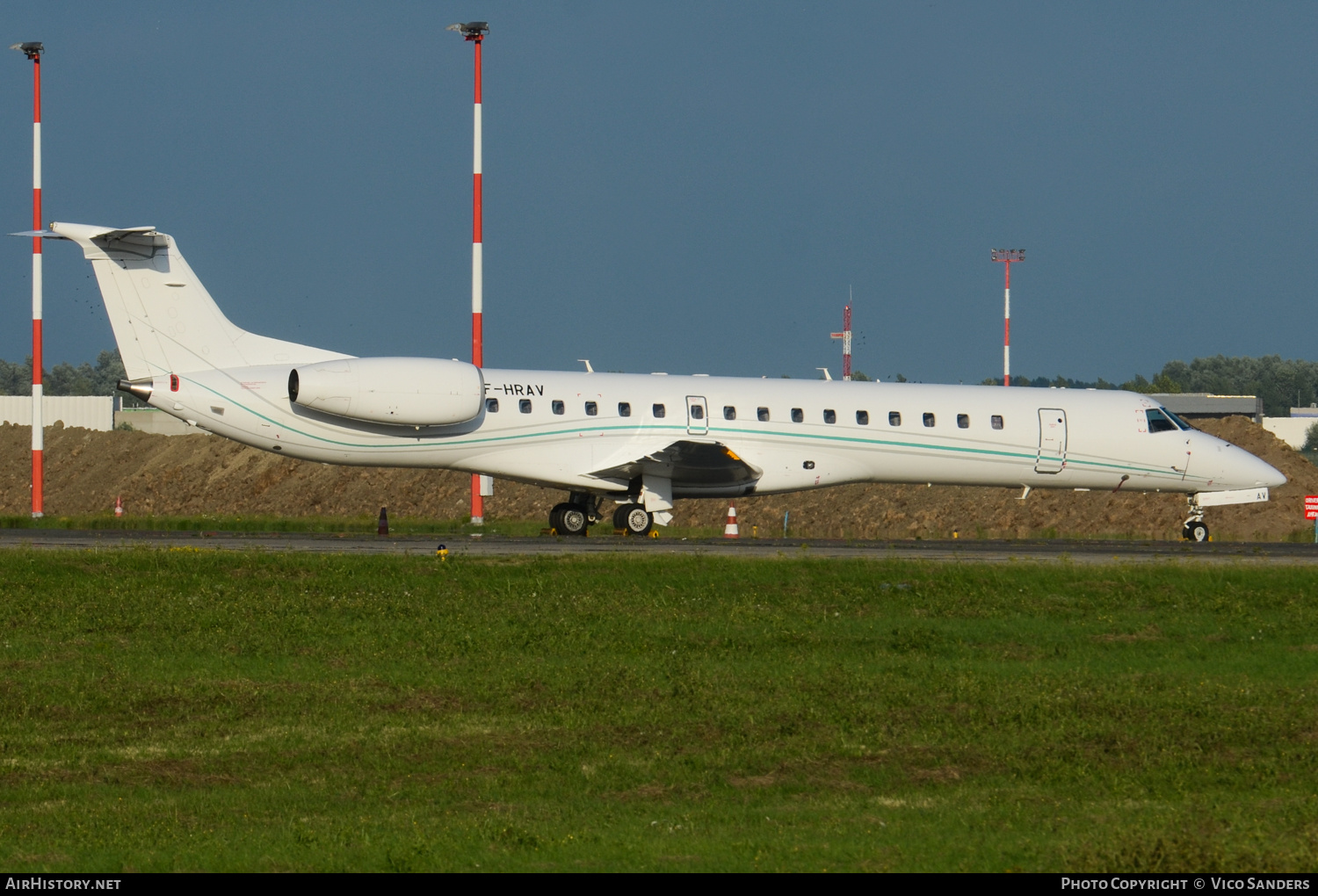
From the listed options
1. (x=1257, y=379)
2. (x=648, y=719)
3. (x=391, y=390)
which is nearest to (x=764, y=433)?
(x=391, y=390)

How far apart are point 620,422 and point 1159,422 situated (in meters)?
11.0

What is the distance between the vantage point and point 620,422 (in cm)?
2689

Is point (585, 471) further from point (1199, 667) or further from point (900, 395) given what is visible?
point (1199, 667)

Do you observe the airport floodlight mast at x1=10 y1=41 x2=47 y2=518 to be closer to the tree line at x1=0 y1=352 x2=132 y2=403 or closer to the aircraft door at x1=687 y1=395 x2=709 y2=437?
the aircraft door at x1=687 y1=395 x2=709 y2=437

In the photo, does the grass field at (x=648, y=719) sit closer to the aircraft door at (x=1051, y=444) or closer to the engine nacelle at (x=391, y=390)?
the engine nacelle at (x=391, y=390)

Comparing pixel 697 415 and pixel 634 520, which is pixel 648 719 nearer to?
pixel 634 520

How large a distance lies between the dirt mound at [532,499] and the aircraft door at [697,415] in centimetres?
1103

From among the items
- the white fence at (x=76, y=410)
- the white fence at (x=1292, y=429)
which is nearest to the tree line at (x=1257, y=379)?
the white fence at (x=1292, y=429)

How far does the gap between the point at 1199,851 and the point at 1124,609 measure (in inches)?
401

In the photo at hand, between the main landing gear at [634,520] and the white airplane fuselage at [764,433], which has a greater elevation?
the white airplane fuselage at [764,433]

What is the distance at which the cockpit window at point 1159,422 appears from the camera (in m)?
29.3

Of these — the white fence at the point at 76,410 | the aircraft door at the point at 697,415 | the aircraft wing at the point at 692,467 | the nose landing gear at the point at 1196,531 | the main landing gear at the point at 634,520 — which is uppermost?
the white fence at the point at 76,410

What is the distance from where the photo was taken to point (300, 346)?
1042 inches
